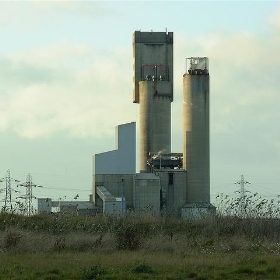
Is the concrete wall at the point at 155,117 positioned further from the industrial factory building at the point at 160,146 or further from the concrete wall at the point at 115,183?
the concrete wall at the point at 115,183

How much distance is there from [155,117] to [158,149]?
452cm

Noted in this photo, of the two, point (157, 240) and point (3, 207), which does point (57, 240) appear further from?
point (3, 207)

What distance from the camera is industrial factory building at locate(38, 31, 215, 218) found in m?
78.8

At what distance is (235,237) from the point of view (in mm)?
24156

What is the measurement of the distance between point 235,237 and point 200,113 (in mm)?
59681

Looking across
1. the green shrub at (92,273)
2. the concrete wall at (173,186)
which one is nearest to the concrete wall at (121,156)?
the concrete wall at (173,186)

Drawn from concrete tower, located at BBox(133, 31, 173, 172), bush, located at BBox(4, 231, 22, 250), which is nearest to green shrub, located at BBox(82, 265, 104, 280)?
bush, located at BBox(4, 231, 22, 250)

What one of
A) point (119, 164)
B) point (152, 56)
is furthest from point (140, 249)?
point (152, 56)

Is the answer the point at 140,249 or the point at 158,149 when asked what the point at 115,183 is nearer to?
the point at 158,149

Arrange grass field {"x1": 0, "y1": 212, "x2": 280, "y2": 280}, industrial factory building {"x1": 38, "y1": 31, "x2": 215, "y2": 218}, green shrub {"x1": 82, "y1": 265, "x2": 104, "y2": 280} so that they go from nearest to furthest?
1. green shrub {"x1": 82, "y1": 265, "x2": 104, "y2": 280}
2. grass field {"x1": 0, "y1": 212, "x2": 280, "y2": 280}
3. industrial factory building {"x1": 38, "y1": 31, "x2": 215, "y2": 218}

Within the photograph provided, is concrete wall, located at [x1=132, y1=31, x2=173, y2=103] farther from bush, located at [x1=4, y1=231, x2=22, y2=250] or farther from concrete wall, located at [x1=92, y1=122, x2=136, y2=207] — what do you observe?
bush, located at [x1=4, y1=231, x2=22, y2=250]

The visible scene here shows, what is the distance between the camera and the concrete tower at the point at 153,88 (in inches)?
3531

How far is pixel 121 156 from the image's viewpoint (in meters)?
80.1

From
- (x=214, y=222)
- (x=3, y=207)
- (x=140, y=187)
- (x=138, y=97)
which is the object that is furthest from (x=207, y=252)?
(x=138, y=97)
